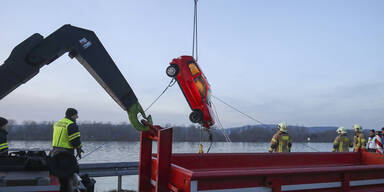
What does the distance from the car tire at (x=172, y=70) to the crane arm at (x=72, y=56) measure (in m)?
2.03

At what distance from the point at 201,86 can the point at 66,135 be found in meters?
2.82

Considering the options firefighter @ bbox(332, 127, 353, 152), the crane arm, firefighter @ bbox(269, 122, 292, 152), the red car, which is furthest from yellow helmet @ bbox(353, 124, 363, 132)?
the crane arm

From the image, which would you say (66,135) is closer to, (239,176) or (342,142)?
(239,176)

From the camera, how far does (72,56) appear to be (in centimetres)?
415

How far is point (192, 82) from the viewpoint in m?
6.11

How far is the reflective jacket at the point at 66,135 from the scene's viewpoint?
464cm

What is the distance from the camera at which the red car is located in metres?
6.12

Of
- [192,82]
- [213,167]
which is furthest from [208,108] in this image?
[213,167]

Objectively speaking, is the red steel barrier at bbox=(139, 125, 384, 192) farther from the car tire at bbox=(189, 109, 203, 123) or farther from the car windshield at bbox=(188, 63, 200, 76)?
the car windshield at bbox=(188, 63, 200, 76)

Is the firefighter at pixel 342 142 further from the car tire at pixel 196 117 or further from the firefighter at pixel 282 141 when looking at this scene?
the car tire at pixel 196 117

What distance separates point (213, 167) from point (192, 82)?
212 centimetres

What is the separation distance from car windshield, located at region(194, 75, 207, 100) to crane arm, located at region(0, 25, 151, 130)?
6.74 ft

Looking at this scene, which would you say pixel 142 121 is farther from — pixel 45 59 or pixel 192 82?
pixel 192 82

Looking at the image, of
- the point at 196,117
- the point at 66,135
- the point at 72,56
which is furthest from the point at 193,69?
the point at 66,135
